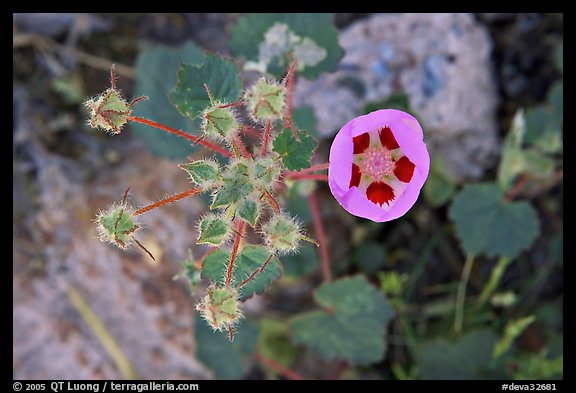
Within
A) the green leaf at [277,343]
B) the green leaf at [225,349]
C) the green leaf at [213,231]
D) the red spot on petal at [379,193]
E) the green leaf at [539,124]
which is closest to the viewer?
the green leaf at [213,231]

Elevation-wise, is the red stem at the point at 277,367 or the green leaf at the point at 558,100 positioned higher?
the green leaf at the point at 558,100

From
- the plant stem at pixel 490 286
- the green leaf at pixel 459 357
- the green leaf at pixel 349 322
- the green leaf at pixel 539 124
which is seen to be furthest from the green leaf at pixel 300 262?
the green leaf at pixel 539 124

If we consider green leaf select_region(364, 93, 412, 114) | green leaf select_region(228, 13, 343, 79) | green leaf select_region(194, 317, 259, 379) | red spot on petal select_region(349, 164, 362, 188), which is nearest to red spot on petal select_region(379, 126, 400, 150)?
red spot on petal select_region(349, 164, 362, 188)

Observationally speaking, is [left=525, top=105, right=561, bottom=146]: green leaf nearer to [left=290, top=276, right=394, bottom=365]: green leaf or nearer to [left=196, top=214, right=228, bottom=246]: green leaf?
[left=290, top=276, right=394, bottom=365]: green leaf

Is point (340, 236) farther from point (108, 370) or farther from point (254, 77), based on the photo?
point (108, 370)

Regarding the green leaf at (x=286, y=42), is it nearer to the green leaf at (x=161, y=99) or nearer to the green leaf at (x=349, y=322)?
the green leaf at (x=161, y=99)

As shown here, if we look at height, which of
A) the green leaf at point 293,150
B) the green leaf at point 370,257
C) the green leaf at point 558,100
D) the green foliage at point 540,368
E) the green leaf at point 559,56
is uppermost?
the green leaf at point 559,56

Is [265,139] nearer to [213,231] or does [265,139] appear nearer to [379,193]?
[213,231]
